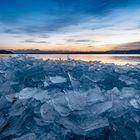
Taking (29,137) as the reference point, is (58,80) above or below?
above

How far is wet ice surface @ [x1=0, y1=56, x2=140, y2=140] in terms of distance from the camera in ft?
10.8

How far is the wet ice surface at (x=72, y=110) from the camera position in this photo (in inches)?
129

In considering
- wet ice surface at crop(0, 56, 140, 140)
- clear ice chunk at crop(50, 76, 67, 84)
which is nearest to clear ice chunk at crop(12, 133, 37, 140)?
wet ice surface at crop(0, 56, 140, 140)

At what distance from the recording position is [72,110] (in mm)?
3508

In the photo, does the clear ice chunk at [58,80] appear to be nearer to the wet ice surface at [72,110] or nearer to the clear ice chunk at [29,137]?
the wet ice surface at [72,110]

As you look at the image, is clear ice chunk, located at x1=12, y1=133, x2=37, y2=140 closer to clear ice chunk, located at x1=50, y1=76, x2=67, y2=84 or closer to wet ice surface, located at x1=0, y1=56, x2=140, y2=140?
wet ice surface, located at x1=0, y1=56, x2=140, y2=140

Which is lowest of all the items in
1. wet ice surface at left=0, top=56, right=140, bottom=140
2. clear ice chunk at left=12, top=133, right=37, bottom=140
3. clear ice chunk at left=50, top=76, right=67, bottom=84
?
clear ice chunk at left=12, top=133, right=37, bottom=140

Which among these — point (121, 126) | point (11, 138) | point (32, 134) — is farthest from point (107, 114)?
point (11, 138)

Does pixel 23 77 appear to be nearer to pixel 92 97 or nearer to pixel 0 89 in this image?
pixel 0 89

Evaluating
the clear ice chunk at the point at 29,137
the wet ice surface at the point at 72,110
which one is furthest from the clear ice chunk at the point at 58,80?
the clear ice chunk at the point at 29,137

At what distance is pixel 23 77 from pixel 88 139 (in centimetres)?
234

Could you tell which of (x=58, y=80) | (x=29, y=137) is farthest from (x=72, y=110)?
(x=58, y=80)

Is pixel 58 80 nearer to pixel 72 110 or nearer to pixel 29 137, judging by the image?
pixel 72 110

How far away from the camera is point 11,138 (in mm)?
3354
